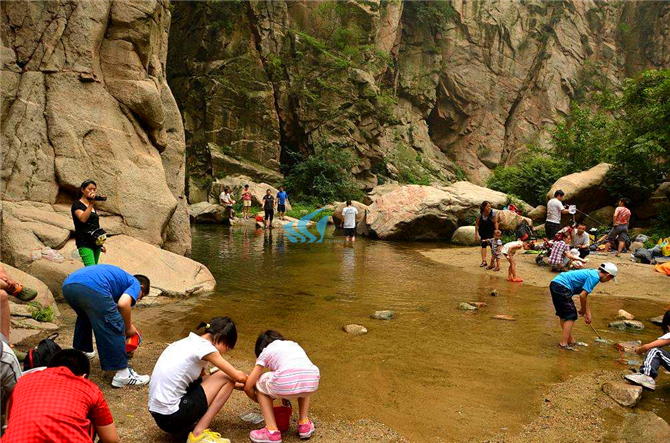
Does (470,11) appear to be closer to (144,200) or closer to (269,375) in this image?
(144,200)

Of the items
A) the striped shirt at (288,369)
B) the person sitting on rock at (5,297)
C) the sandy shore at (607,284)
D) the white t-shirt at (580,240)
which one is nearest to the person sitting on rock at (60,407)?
the striped shirt at (288,369)

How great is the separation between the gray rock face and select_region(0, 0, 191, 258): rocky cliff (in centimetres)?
811

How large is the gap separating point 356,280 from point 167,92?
6654mm

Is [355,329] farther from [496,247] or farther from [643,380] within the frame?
[496,247]

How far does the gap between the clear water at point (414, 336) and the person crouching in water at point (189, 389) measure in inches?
44.8

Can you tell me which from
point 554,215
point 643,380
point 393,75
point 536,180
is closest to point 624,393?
point 643,380

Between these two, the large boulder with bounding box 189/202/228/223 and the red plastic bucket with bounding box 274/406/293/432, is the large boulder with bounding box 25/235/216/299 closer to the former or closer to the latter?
the red plastic bucket with bounding box 274/406/293/432

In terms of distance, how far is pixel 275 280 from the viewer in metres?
9.95

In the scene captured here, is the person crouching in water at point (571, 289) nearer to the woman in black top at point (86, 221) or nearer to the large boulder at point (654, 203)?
the woman in black top at point (86, 221)

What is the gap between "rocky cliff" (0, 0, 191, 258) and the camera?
26.7 feet

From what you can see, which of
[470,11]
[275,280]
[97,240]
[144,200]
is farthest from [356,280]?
[470,11]

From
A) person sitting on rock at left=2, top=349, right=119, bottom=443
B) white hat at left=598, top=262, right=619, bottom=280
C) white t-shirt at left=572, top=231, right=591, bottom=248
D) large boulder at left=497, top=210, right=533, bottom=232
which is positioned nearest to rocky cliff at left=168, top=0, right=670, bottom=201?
large boulder at left=497, top=210, right=533, bottom=232

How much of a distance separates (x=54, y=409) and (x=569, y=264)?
37.4 feet

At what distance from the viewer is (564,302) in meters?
6.23
